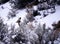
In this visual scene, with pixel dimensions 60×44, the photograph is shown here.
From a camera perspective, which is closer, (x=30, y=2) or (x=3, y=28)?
(x=3, y=28)

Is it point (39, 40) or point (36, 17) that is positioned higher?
point (39, 40)

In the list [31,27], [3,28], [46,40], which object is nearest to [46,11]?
[31,27]

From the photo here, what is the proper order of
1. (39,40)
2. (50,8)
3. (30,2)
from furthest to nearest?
(30,2)
(50,8)
(39,40)

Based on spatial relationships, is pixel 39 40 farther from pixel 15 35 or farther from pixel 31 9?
pixel 31 9

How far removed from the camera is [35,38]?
13.5 ft

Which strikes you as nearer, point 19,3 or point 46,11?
point 46,11

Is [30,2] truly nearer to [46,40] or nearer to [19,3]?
[19,3]

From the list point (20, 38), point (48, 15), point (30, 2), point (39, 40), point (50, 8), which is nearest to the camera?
point (39, 40)

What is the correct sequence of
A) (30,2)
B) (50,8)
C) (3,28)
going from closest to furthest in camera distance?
1. (3,28)
2. (50,8)
3. (30,2)

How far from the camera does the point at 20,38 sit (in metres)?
4.50

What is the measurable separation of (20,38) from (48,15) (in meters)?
1.60

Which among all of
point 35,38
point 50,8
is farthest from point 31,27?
point 50,8

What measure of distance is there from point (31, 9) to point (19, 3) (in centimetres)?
92

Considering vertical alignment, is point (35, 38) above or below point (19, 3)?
above
